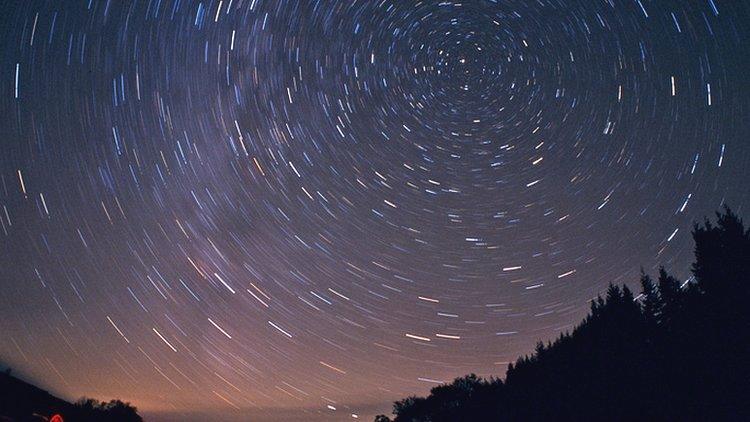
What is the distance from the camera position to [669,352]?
20.1 metres

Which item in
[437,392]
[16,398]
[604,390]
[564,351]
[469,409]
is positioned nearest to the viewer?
[16,398]

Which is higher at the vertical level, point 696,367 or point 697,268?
point 697,268

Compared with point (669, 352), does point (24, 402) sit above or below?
below

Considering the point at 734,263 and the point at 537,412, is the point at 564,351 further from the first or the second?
the point at 734,263

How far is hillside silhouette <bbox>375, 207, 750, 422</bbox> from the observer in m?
17.3

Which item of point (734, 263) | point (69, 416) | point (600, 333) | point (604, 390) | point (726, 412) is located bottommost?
point (69, 416)

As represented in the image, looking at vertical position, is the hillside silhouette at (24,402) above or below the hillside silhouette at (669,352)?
below

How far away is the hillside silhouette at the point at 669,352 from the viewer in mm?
17328

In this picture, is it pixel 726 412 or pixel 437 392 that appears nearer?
pixel 726 412

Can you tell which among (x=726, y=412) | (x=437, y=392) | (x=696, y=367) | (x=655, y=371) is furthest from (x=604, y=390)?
(x=437, y=392)

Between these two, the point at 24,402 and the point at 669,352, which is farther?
the point at 669,352

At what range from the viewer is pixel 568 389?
26.2 m

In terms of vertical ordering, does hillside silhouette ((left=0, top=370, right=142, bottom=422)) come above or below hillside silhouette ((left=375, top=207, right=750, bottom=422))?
below

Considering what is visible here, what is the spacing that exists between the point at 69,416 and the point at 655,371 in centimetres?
2633
